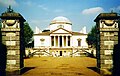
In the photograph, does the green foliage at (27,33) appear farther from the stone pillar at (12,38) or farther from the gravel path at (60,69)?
the stone pillar at (12,38)

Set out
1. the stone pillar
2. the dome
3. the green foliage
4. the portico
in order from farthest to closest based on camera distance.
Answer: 1. the dome
2. the portico
3. the green foliage
4. the stone pillar

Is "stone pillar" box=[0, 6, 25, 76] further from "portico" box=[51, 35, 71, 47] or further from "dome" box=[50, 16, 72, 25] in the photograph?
"dome" box=[50, 16, 72, 25]

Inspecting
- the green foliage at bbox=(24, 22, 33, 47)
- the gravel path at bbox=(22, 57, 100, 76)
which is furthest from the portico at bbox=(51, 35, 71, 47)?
the gravel path at bbox=(22, 57, 100, 76)

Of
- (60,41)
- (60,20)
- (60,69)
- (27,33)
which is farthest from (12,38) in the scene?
(60,20)

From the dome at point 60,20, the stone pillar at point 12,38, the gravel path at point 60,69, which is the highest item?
the dome at point 60,20

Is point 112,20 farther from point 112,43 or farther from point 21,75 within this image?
point 21,75

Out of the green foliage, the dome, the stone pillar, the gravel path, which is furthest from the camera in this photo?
the dome

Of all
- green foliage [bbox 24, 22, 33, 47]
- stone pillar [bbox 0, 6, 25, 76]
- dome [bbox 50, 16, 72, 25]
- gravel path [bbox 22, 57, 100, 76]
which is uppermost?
dome [bbox 50, 16, 72, 25]

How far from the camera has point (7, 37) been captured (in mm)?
15703

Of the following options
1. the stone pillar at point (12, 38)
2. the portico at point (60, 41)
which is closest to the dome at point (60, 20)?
the portico at point (60, 41)

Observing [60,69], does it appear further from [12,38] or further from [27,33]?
[27,33]

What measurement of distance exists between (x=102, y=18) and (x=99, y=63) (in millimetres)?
3398

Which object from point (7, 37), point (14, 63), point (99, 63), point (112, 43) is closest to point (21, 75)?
point (14, 63)

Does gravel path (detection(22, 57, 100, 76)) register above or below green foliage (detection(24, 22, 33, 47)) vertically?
below
